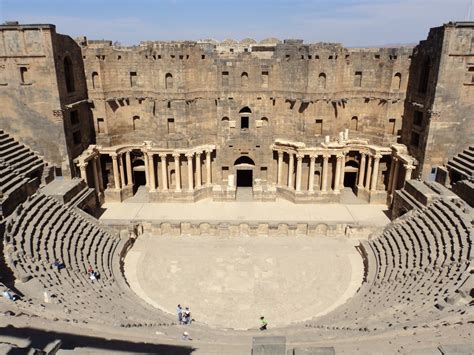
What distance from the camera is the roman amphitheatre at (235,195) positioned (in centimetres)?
1410

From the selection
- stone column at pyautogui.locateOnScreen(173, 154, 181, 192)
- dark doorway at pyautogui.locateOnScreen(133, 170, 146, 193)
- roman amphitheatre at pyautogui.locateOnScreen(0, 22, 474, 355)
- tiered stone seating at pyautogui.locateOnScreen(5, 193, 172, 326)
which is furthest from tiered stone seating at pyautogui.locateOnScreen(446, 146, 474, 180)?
dark doorway at pyautogui.locateOnScreen(133, 170, 146, 193)

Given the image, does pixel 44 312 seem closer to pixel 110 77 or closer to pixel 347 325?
pixel 347 325

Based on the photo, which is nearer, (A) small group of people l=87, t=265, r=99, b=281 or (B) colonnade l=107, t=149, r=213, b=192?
(A) small group of people l=87, t=265, r=99, b=281

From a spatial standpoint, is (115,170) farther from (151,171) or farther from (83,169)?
(83,169)

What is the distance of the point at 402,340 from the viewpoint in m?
11.2

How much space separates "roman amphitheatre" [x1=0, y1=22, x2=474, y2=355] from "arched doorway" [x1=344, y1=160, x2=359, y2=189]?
0.20 meters

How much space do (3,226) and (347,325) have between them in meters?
17.2

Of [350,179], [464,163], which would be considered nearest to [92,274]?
[464,163]

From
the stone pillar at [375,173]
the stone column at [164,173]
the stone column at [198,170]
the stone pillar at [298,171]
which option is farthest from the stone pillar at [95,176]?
the stone pillar at [375,173]

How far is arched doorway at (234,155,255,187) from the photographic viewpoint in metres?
32.4

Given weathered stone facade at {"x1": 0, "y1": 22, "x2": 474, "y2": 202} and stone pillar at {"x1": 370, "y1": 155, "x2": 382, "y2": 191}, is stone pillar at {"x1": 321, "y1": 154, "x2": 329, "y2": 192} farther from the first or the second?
stone pillar at {"x1": 370, "y1": 155, "x2": 382, "y2": 191}

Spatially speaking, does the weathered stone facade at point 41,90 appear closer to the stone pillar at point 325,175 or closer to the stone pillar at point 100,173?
the stone pillar at point 100,173

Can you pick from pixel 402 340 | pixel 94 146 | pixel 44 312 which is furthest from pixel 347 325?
pixel 94 146

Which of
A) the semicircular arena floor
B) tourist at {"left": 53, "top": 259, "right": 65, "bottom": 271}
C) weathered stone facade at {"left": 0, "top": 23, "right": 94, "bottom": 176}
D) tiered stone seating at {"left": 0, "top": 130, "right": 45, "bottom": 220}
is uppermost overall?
weathered stone facade at {"left": 0, "top": 23, "right": 94, "bottom": 176}
